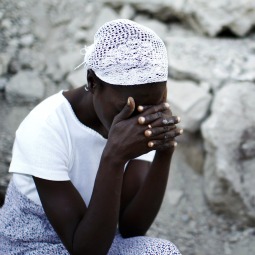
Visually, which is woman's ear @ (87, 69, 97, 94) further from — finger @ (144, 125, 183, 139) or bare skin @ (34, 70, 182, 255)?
finger @ (144, 125, 183, 139)

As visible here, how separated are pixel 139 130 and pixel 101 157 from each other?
192 mm

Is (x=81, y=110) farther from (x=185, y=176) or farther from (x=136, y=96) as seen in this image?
(x=185, y=176)

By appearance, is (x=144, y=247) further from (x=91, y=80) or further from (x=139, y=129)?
(x=91, y=80)

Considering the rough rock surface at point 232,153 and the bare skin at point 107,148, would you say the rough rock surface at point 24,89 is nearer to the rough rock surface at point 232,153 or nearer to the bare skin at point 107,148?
the rough rock surface at point 232,153

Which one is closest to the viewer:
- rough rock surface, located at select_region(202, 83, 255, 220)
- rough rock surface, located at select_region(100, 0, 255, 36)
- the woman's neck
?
the woman's neck

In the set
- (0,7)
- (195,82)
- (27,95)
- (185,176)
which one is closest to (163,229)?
(185,176)

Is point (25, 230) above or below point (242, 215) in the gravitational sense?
above

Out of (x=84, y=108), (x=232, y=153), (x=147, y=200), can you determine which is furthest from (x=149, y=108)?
(x=232, y=153)

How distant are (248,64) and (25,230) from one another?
7.36ft

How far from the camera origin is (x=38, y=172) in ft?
7.08

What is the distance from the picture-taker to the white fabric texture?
7.15 ft

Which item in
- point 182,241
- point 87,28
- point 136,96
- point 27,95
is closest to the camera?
point 136,96

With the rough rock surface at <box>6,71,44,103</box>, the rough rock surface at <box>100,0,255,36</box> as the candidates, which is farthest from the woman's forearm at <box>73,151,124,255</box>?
the rough rock surface at <box>100,0,255,36</box>

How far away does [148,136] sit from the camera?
80.3 inches
